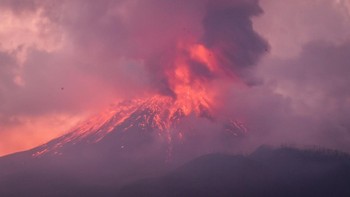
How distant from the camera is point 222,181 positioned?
128625mm

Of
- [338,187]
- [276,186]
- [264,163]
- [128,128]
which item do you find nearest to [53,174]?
[128,128]

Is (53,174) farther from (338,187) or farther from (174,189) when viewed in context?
(338,187)

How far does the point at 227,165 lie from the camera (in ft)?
468

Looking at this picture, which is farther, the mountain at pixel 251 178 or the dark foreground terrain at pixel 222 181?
the mountain at pixel 251 178

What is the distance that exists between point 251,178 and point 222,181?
945cm

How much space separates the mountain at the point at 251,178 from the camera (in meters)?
117

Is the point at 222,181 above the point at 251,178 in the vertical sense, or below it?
above

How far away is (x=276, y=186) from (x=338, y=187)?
77.1ft

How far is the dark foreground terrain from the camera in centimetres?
11338

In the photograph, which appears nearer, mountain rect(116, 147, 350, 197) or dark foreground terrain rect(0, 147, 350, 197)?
dark foreground terrain rect(0, 147, 350, 197)

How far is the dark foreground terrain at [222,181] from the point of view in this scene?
372 feet

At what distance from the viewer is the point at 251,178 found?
132 metres

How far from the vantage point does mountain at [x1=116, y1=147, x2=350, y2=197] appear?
116875mm

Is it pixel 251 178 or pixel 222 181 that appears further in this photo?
pixel 251 178
